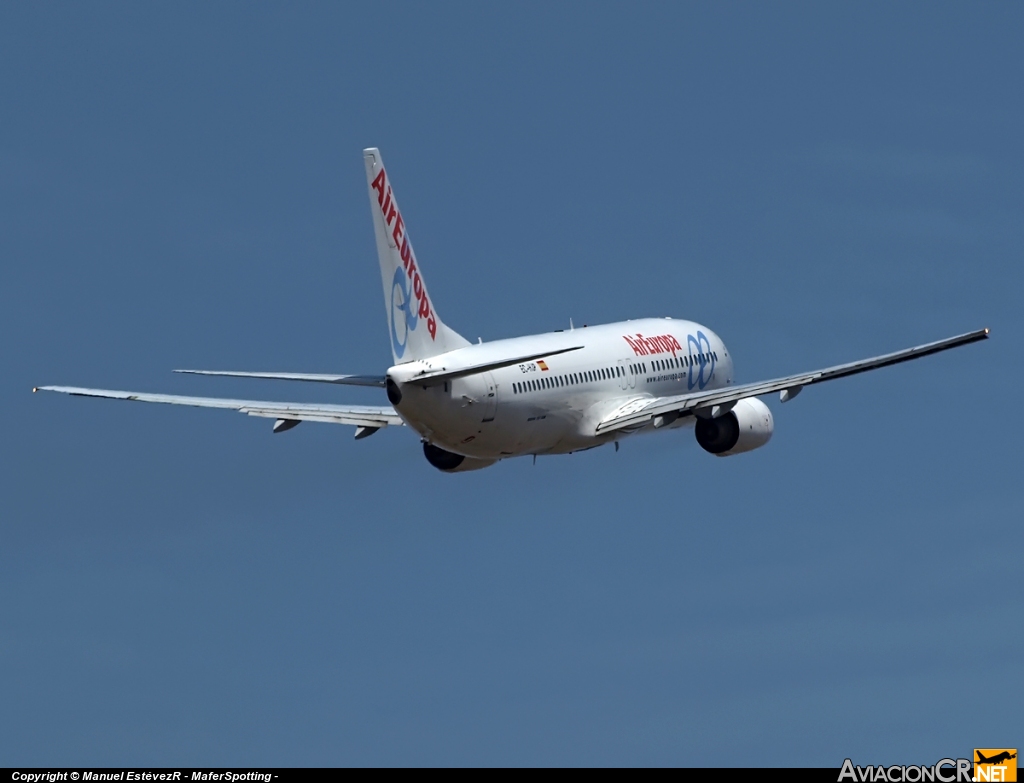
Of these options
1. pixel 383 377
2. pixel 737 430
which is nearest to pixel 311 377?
pixel 383 377

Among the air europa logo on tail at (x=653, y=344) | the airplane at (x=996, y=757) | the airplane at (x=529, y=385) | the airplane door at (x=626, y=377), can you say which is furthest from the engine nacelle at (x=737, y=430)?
the airplane at (x=996, y=757)

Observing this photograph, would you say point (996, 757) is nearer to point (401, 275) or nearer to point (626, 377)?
point (401, 275)

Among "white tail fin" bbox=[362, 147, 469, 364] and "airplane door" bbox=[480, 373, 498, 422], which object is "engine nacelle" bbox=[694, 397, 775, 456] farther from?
"white tail fin" bbox=[362, 147, 469, 364]

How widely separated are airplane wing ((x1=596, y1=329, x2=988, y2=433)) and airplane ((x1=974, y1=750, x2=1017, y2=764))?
15408 millimetres

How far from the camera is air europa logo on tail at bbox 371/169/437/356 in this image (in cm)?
8244

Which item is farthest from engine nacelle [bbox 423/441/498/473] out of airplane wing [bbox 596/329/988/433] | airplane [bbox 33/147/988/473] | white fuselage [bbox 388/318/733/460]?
airplane wing [bbox 596/329/988/433]

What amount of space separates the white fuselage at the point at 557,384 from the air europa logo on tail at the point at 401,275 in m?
1.23

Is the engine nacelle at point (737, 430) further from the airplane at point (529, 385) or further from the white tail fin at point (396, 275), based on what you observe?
the white tail fin at point (396, 275)

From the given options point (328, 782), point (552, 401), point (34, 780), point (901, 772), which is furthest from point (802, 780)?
point (552, 401)

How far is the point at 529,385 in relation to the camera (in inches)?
3374

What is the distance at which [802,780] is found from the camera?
204ft

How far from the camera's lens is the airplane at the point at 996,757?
217 feet

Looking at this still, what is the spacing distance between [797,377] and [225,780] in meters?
26.4

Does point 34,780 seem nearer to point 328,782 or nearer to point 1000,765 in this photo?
point 328,782
